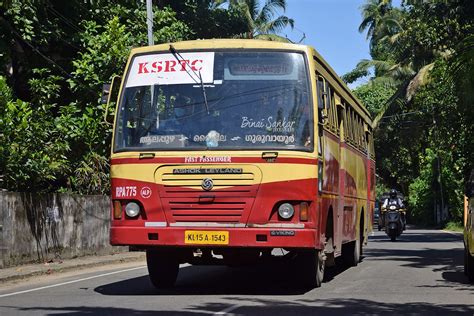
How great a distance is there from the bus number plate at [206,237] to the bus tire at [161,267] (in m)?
1.39

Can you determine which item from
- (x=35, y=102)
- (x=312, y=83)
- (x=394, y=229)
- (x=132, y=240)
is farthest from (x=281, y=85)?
(x=394, y=229)

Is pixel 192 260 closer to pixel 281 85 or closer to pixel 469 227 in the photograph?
pixel 281 85

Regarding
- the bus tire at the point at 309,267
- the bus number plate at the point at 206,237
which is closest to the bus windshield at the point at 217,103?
the bus number plate at the point at 206,237

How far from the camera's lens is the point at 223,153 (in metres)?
11.4

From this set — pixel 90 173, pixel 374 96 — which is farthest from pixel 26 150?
pixel 374 96

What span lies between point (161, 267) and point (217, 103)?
Answer: 2802 millimetres

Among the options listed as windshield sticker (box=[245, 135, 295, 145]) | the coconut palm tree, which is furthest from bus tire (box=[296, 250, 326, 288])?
the coconut palm tree

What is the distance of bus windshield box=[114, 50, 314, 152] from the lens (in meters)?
11.5

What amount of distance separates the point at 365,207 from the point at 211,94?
8800 millimetres

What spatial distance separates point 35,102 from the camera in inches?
892

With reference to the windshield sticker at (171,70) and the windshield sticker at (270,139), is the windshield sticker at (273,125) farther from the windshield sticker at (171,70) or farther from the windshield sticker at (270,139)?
the windshield sticker at (171,70)

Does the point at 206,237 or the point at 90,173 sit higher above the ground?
the point at 90,173

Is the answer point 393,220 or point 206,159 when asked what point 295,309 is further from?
point 393,220

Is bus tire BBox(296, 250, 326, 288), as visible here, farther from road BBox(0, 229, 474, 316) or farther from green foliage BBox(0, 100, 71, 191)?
green foliage BBox(0, 100, 71, 191)
